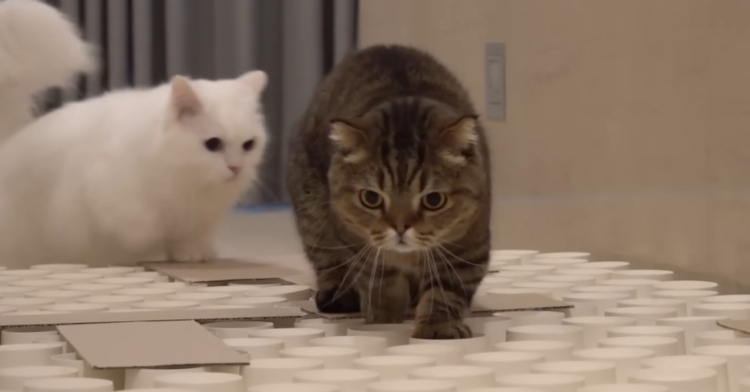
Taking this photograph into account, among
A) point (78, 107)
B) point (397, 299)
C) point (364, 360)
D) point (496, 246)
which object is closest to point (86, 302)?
point (397, 299)

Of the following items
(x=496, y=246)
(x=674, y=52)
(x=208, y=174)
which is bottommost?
(x=496, y=246)

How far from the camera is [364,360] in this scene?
135 cm

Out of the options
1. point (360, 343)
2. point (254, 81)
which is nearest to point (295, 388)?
point (360, 343)

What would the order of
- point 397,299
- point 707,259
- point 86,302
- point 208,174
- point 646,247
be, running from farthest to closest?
point 208,174 < point 646,247 < point 707,259 < point 86,302 < point 397,299

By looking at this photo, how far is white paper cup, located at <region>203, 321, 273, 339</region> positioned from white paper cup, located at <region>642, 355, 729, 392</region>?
1.89ft

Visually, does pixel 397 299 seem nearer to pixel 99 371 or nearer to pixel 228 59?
pixel 99 371

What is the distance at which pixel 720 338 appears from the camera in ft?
4.83

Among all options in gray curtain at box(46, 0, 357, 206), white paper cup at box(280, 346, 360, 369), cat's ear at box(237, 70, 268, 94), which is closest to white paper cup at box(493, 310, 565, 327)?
white paper cup at box(280, 346, 360, 369)

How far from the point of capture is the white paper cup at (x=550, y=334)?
59.4 inches

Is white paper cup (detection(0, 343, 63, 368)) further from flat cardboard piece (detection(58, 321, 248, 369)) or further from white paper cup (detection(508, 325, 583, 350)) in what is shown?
white paper cup (detection(508, 325, 583, 350))

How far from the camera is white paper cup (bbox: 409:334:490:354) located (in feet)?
4.86

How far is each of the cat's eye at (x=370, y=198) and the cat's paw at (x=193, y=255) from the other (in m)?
1.19

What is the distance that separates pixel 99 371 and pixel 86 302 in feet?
2.01

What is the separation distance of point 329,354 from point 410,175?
0.31 m
